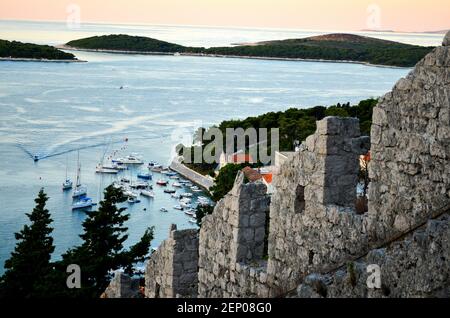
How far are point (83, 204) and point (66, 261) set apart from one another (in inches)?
1092

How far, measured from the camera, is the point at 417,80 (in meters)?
7.01

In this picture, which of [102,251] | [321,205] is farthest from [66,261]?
[321,205]

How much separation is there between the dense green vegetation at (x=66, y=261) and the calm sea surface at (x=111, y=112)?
11.2 metres

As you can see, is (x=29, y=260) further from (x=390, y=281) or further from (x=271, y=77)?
(x=271, y=77)

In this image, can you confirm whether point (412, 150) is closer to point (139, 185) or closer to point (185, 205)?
point (185, 205)

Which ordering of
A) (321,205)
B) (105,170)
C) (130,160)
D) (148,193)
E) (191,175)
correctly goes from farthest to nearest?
(130,160)
(105,170)
(191,175)
(148,193)
(321,205)

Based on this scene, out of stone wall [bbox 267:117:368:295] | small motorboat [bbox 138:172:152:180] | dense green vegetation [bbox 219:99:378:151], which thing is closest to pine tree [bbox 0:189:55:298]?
stone wall [bbox 267:117:368:295]

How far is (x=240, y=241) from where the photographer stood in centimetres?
895

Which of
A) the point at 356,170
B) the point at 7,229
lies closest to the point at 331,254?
the point at 356,170

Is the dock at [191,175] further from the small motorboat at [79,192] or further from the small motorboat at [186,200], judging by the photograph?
the small motorboat at [79,192]

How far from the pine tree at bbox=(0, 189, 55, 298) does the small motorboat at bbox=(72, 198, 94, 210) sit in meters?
22.4

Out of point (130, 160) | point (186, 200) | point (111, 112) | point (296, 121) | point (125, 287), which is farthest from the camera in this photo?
point (111, 112)

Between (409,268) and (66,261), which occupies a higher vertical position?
(409,268)

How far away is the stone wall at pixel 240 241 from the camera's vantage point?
884 cm
